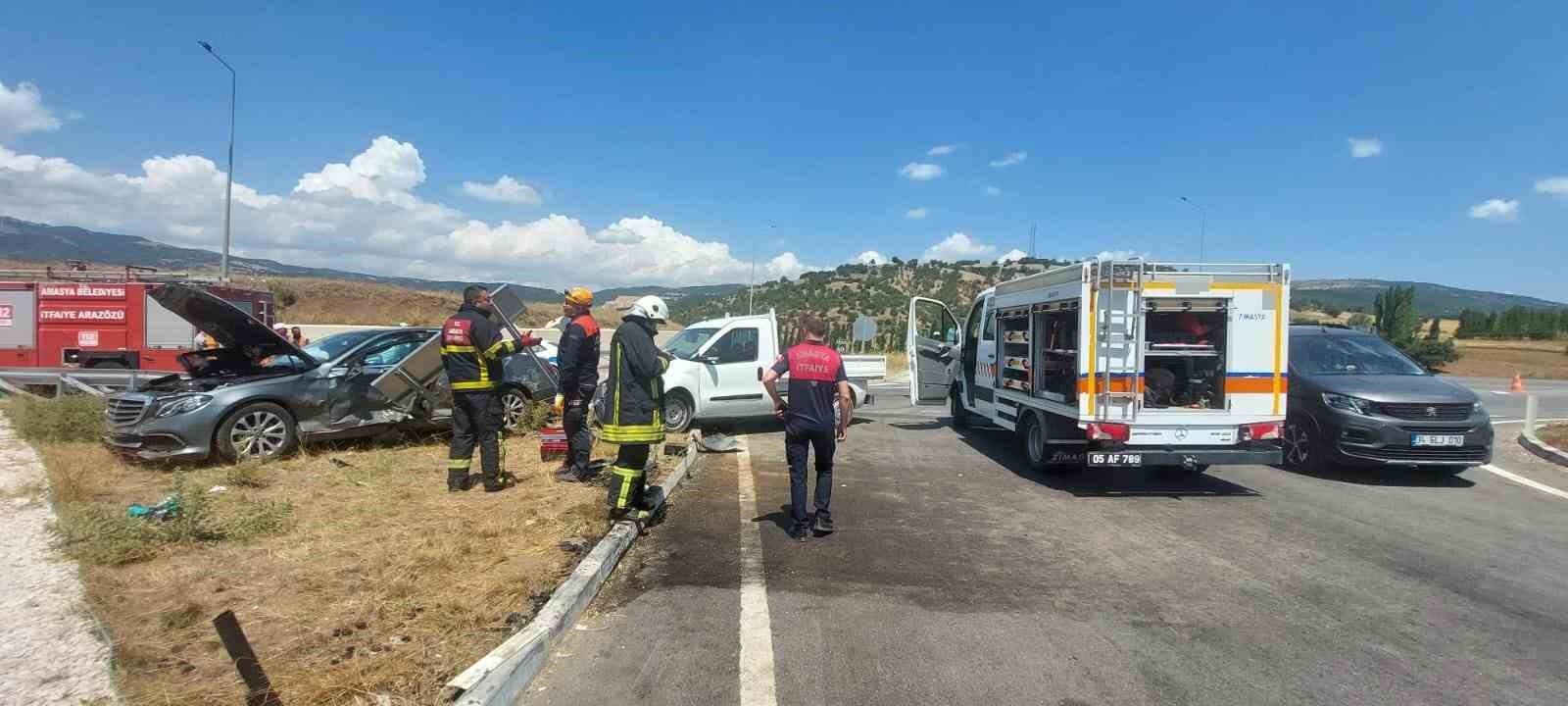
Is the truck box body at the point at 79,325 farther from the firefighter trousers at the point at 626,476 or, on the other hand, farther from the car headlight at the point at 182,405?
the firefighter trousers at the point at 626,476

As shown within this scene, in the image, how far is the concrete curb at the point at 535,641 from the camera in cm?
323

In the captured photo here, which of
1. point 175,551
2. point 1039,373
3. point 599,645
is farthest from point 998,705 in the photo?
point 1039,373

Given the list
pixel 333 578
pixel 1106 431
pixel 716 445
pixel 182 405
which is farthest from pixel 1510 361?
pixel 182 405

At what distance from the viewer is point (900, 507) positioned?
7203 millimetres

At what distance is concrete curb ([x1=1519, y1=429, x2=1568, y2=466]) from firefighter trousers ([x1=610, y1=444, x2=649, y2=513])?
469 inches

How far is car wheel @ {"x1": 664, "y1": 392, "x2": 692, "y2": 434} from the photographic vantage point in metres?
11.2

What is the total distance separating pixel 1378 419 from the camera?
8664 mm

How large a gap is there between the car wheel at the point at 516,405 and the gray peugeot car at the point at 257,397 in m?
0.94

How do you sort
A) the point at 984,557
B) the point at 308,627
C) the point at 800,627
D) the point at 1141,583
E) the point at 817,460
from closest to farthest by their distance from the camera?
the point at 308,627, the point at 800,627, the point at 1141,583, the point at 984,557, the point at 817,460

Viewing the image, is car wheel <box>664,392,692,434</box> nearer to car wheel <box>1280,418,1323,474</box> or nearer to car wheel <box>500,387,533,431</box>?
car wheel <box>500,387,533,431</box>

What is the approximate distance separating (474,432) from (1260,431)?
755 cm

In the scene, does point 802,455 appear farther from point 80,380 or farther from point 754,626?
point 80,380

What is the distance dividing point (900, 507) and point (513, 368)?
5996 mm

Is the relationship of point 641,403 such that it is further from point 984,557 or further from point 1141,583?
point 1141,583
